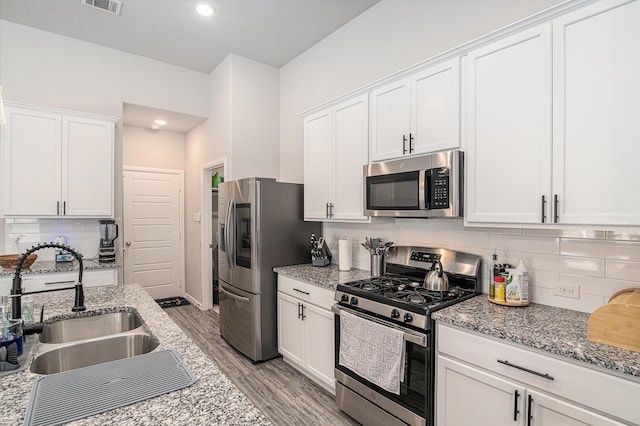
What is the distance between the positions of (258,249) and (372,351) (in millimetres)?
1538

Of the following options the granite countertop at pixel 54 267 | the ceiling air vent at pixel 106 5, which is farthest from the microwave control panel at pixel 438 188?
the ceiling air vent at pixel 106 5

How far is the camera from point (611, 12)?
1.50 m

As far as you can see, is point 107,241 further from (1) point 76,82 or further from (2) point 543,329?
(2) point 543,329

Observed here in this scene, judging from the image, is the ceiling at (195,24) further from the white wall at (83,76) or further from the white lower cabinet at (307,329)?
the white lower cabinet at (307,329)

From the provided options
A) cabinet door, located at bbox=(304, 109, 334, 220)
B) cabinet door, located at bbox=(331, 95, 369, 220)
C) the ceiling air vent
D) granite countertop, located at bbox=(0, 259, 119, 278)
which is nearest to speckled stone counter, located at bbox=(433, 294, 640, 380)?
cabinet door, located at bbox=(331, 95, 369, 220)

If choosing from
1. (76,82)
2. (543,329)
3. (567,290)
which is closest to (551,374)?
(543,329)

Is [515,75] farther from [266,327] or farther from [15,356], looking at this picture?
[266,327]

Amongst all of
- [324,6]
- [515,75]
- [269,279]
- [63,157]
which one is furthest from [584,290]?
[63,157]

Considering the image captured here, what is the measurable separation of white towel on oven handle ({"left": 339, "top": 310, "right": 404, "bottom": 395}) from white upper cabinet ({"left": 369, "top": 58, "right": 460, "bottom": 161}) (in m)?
1.20

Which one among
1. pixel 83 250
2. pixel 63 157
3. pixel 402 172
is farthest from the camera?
pixel 83 250

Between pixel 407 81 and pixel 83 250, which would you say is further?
pixel 83 250

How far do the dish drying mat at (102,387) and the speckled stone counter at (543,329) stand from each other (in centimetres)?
133

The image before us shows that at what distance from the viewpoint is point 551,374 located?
141 centimetres

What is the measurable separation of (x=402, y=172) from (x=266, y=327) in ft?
6.60
